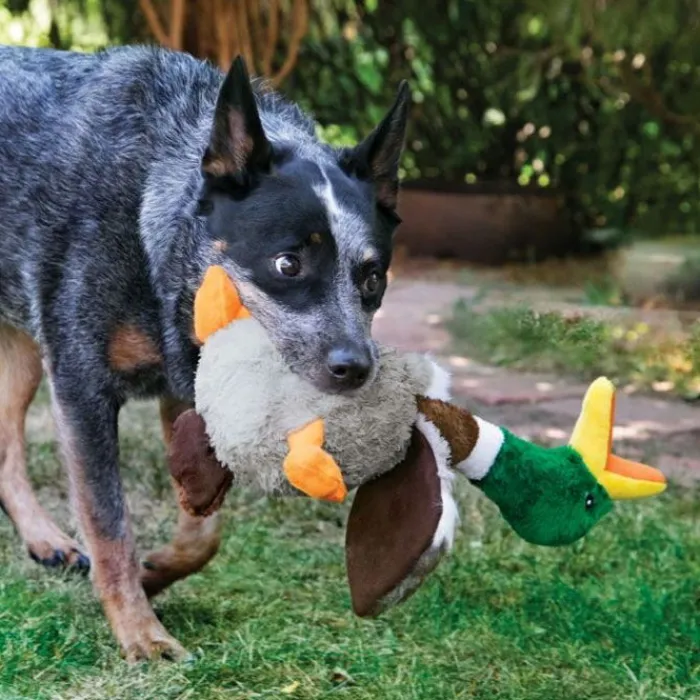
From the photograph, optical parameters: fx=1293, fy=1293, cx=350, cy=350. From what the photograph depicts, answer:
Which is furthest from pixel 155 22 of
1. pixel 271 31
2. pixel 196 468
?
pixel 196 468

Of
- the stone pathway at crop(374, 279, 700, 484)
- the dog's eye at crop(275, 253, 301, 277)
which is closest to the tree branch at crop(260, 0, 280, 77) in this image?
the stone pathway at crop(374, 279, 700, 484)

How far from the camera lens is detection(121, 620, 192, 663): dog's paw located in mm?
2838

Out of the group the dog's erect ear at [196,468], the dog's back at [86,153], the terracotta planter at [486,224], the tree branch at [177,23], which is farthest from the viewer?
the terracotta planter at [486,224]

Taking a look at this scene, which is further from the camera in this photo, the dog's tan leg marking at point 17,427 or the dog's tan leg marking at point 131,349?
the dog's tan leg marking at point 17,427

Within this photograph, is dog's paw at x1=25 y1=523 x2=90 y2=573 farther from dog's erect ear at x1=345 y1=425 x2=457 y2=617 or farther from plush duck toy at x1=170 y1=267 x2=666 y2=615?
dog's erect ear at x1=345 y1=425 x2=457 y2=617

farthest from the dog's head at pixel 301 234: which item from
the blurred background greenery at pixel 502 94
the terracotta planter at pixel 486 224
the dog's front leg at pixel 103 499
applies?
the terracotta planter at pixel 486 224

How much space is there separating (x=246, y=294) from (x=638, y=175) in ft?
20.1

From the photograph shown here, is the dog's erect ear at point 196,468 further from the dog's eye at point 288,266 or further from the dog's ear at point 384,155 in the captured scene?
the dog's ear at point 384,155

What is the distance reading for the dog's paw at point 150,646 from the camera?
2838 millimetres

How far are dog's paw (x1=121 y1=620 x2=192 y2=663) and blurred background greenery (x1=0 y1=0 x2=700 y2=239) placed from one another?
14.8 ft

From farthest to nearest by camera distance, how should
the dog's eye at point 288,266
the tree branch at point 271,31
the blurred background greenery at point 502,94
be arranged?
the blurred background greenery at point 502,94 < the tree branch at point 271,31 < the dog's eye at point 288,266

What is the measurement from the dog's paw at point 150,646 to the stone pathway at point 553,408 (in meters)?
2.06

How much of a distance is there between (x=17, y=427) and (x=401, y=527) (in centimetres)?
175

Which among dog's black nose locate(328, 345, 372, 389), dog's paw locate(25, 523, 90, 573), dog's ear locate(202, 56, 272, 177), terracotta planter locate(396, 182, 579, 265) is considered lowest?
terracotta planter locate(396, 182, 579, 265)
